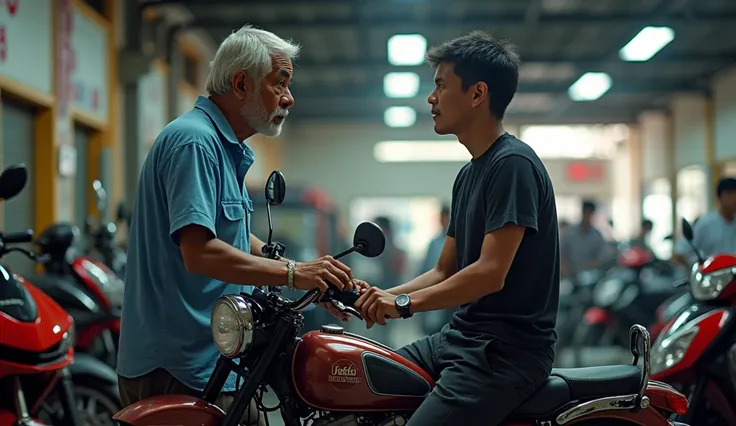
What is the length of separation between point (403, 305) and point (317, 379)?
0.28 metres

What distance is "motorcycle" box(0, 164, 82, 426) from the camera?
330 centimetres

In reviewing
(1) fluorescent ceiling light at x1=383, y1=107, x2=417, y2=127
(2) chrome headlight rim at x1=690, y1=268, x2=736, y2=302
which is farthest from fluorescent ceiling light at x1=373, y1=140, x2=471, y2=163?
(2) chrome headlight rim at x1=690, y1=268, x2=736, y2=302

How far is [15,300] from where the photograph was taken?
134 inches

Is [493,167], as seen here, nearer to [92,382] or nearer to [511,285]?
[511,285]

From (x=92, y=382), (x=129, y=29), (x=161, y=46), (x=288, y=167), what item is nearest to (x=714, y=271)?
(x=92, y=382)

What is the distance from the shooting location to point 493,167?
2.41 metres

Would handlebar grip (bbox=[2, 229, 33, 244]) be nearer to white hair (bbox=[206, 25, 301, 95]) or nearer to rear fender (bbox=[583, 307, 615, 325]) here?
white hair (bbox=[206, 25, 301, 95])

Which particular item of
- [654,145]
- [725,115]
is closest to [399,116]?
[654,145]

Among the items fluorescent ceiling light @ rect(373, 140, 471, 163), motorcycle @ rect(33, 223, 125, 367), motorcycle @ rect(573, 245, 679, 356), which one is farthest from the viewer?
fluorescent ceiling light @ rect(373, 140, 471, 163)

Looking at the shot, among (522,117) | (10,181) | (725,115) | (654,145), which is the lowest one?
(10,181)

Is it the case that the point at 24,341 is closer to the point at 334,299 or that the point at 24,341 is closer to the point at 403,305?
the point at 334,299

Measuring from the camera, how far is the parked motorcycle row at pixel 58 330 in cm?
336

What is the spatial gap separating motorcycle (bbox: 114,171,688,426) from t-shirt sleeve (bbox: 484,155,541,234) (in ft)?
0.98

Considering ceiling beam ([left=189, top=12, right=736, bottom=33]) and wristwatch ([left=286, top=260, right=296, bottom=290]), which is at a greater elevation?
ceiling beam ([left=189, top=12, right=736, bottom=33])
